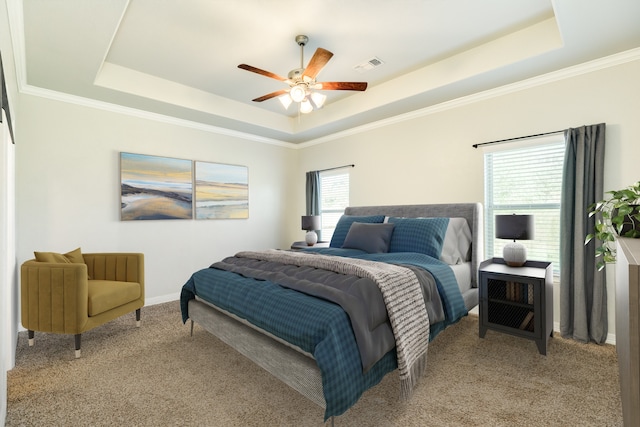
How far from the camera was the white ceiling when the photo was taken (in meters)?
2.41

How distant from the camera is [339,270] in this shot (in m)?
2.35

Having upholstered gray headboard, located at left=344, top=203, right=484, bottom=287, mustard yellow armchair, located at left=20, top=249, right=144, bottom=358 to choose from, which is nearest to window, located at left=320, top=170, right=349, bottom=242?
upholstered gray headboard, located at left=344, top=203, right=484, bottom=287

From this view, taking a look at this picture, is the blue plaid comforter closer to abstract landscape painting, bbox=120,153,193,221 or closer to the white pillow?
the white pillow

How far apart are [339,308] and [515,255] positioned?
2.12 m

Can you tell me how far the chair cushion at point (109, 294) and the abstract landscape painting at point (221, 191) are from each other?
64.3 inches

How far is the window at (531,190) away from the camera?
318cm

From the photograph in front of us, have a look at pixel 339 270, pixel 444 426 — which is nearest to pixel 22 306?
pixel 339 270

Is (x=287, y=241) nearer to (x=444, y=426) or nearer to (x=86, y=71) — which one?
(x=86, y=71)

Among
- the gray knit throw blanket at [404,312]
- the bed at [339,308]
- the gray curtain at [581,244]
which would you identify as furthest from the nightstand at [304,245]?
the gray curtain at [581,244]

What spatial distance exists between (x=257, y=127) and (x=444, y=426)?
4.39 m

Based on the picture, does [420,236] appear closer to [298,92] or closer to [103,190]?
[298,92]

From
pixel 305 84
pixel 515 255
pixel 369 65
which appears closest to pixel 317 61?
pixel 305 84

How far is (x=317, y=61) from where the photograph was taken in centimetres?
263

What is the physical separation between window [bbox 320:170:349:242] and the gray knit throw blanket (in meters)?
2.85
